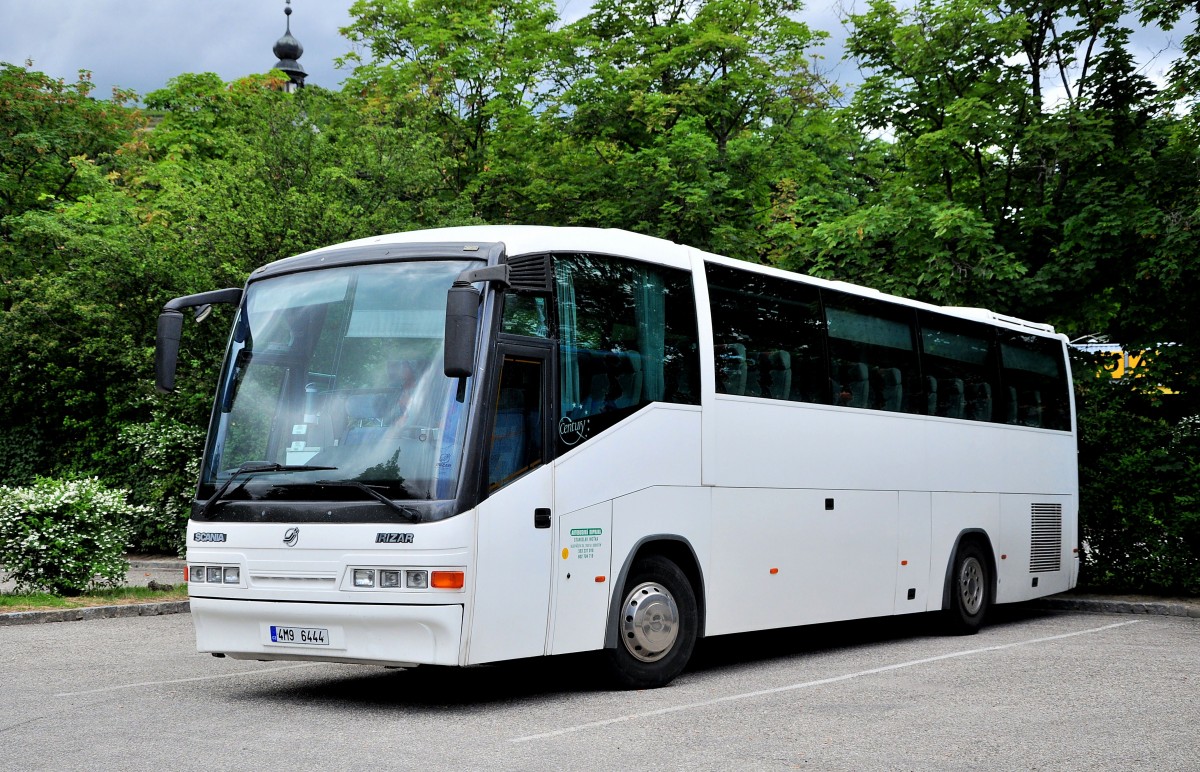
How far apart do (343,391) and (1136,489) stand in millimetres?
13396

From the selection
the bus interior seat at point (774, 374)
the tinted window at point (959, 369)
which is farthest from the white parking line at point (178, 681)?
the tinted window at point (959, 369)

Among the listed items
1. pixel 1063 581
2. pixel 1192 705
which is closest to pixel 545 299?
pixel 1192 705

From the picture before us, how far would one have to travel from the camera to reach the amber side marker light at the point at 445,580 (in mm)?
8664

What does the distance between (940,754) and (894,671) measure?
3971 millimetres

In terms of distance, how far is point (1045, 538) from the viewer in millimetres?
17000

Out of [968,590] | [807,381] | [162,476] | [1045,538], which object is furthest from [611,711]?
[162,476]

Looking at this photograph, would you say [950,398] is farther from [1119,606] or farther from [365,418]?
[365,418]

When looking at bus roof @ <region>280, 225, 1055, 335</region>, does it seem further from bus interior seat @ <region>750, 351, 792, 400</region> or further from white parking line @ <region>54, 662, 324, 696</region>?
white parking line @ <region>54, 662, 324, 696</region>

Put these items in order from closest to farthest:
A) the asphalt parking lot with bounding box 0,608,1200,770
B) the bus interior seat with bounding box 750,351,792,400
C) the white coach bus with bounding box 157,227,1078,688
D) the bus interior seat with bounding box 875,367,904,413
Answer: the asphalt parking lot with bounding box 0,608,1200,770 → the white coach bus with bounding box 157,227,1078,688 → the bus interior seat with bounding box 750,351,792,400 → the bus interior seat with bounding box 875,367,904,413

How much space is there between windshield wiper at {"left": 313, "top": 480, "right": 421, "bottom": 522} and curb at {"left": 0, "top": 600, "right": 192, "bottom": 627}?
20.1 ft

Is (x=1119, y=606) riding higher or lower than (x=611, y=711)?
higher

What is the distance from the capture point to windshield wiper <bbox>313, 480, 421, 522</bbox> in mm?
8719

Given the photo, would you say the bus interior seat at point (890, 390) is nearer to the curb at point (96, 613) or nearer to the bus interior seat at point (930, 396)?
the bus interior seat at point (930, 396)

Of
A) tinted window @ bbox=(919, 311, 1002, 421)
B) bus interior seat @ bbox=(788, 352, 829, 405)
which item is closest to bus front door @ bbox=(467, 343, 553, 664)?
bus interior seat @ bbox=(788, 352, 829, 405)
